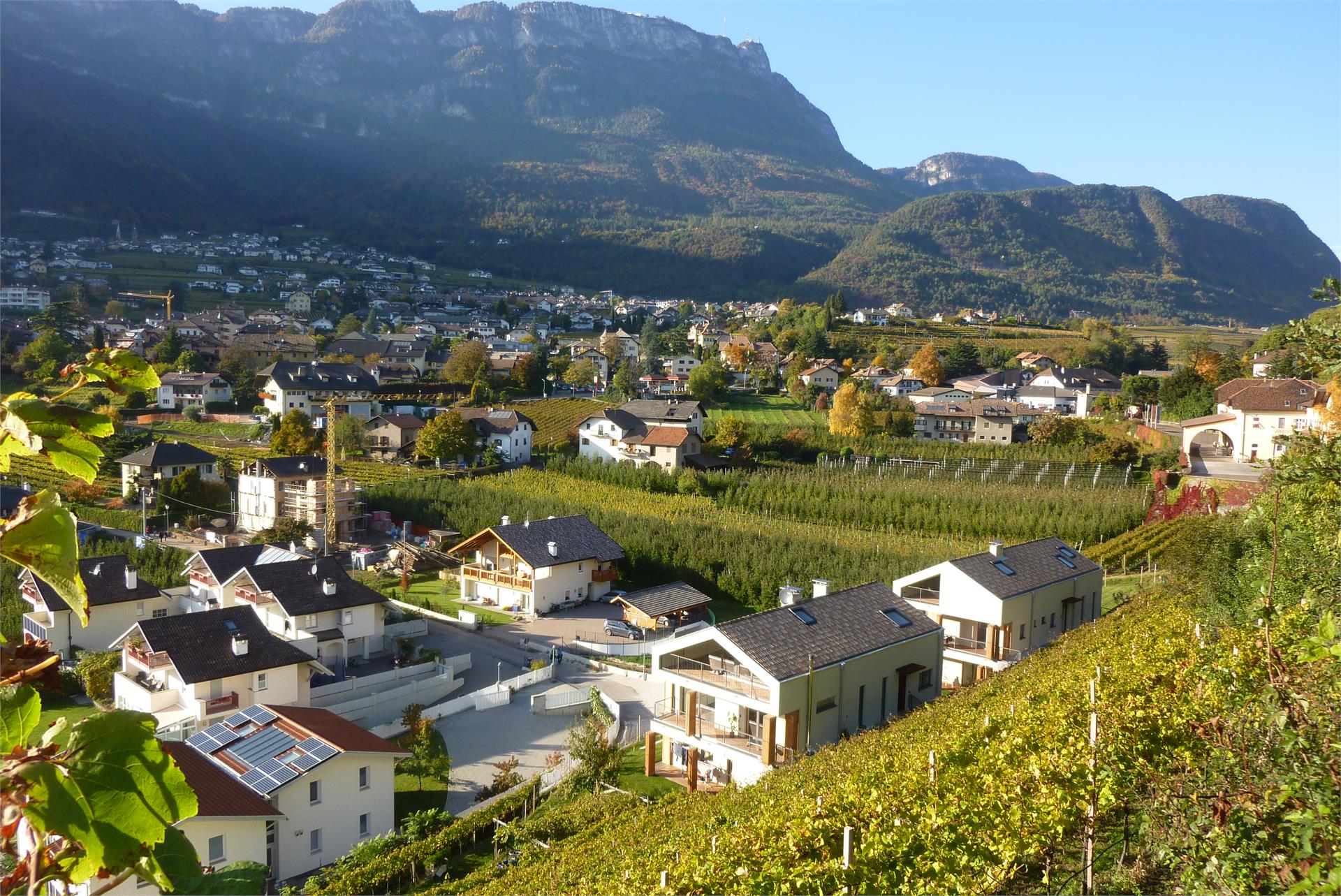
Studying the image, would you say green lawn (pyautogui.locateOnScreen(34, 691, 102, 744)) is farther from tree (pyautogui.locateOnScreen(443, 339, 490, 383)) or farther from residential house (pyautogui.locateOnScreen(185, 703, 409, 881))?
tree (pyautogui.locateOnScreen(443, 339, 490, 383))

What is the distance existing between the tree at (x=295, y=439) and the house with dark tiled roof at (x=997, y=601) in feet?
115

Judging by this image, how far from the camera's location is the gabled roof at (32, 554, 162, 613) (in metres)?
24.0

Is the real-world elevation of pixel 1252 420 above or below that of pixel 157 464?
above

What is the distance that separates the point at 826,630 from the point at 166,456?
35.5 m

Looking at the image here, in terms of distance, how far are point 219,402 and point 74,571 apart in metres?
65.6

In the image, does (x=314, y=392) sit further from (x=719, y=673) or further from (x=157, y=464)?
(x=719, y=673)

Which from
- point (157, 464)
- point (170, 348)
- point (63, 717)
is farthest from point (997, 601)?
point (170, 348)

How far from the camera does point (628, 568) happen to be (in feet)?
108

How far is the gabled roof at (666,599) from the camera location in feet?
88.9

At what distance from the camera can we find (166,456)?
40.9m

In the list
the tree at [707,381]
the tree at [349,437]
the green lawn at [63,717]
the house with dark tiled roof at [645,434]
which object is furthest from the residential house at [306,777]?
the tree at [707,381]

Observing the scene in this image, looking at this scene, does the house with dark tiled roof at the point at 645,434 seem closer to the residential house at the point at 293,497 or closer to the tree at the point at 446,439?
the tree at the point at 446,439

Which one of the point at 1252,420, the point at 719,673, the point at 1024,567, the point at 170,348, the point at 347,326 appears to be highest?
the point at 347,326

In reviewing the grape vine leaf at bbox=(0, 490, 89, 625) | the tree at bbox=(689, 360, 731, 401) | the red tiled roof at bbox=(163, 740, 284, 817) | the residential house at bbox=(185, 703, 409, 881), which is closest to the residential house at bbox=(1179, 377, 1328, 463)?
the tree at bbox=(689, 360, 731, 401)
